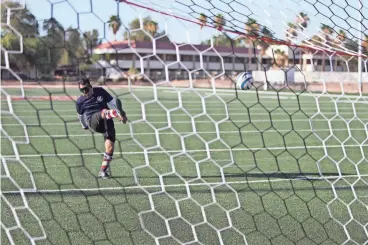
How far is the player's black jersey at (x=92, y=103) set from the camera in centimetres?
567

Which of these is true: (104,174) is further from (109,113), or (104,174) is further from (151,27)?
(151,27)

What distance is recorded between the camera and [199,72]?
3016 millimetres

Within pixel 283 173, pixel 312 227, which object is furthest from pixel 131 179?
pixel 312 227

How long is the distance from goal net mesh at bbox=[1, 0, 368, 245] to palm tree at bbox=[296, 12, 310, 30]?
0.01m

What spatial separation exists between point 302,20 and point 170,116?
1290 millimetres

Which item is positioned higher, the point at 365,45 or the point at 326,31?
the point at 326,31

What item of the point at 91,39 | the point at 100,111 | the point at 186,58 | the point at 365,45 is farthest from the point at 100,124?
the point at 91,39

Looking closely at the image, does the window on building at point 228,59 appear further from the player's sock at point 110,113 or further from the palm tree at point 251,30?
the player's sock at point 110,113

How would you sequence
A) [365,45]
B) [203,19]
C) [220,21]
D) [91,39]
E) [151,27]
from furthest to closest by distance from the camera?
[365,45] < [220,21] < [203,19] < [151,27] < [91,39]

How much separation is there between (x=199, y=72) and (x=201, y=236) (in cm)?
156

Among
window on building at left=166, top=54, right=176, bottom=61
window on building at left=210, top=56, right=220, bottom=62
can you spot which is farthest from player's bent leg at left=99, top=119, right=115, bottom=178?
window on building at left=166, top=54, right=176, bottom=61

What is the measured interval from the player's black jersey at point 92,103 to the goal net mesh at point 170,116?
2.29 ft

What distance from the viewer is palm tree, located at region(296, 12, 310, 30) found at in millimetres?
4367

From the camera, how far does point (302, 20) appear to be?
4.45 meters
